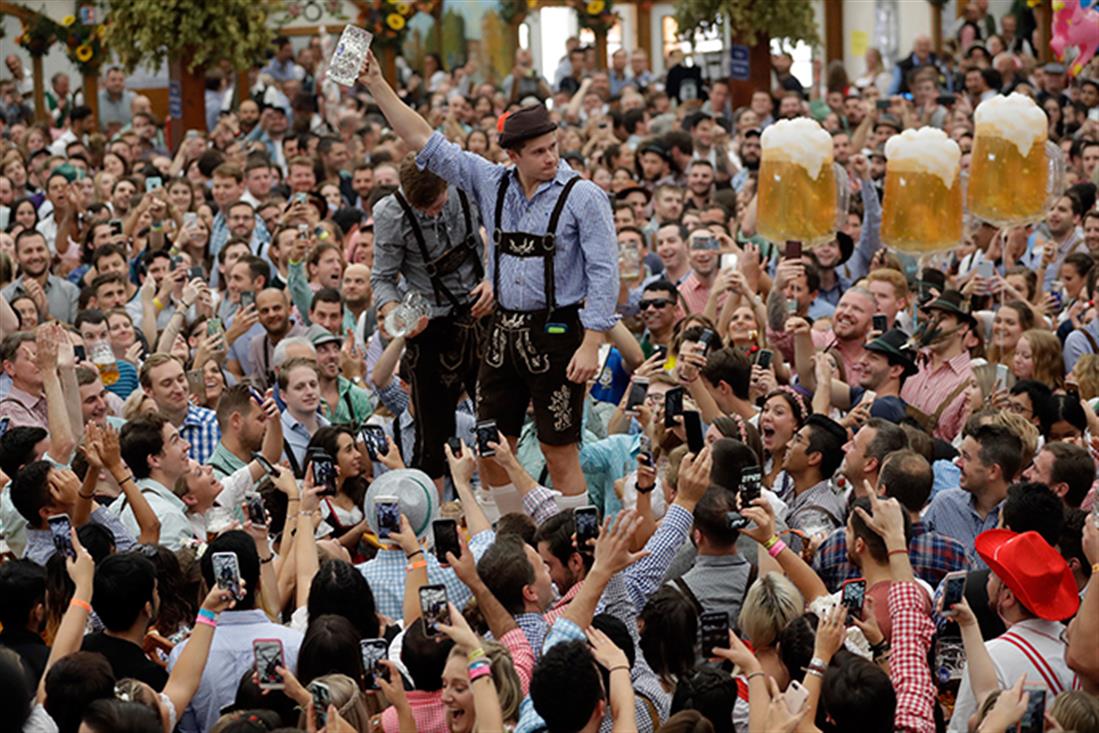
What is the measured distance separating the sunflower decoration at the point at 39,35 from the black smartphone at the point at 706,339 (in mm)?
15474

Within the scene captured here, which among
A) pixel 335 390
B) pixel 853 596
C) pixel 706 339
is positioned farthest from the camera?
pixel 335 390

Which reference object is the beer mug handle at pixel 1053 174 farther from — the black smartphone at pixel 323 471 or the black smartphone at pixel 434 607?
the black smartphone at pixel 434 607

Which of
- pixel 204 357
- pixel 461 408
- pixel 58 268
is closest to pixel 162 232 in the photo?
pixel 58 268

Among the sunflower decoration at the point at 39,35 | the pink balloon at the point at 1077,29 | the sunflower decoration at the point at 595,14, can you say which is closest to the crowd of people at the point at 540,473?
the pink balloon at the point at 1077,29

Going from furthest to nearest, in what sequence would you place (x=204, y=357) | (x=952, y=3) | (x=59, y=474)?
(x=952, y=3) < (x=204, y=357) < (x=59, y=474)

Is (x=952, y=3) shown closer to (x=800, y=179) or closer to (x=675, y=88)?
(x=675, y=88)

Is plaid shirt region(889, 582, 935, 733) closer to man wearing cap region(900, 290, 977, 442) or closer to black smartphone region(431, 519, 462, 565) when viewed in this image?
black smartphone region(431, 519, 462, 565)

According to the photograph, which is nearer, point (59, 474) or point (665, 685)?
point (665, 685)

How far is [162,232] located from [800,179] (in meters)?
4.71

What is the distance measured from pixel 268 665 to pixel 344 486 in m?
2.42

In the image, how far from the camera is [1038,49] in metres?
22.9

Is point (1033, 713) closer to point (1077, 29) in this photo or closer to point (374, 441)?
point (374, 441)

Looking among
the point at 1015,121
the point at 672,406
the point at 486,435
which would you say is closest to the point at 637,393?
the point at 672,406

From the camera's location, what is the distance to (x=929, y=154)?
31.3ft
